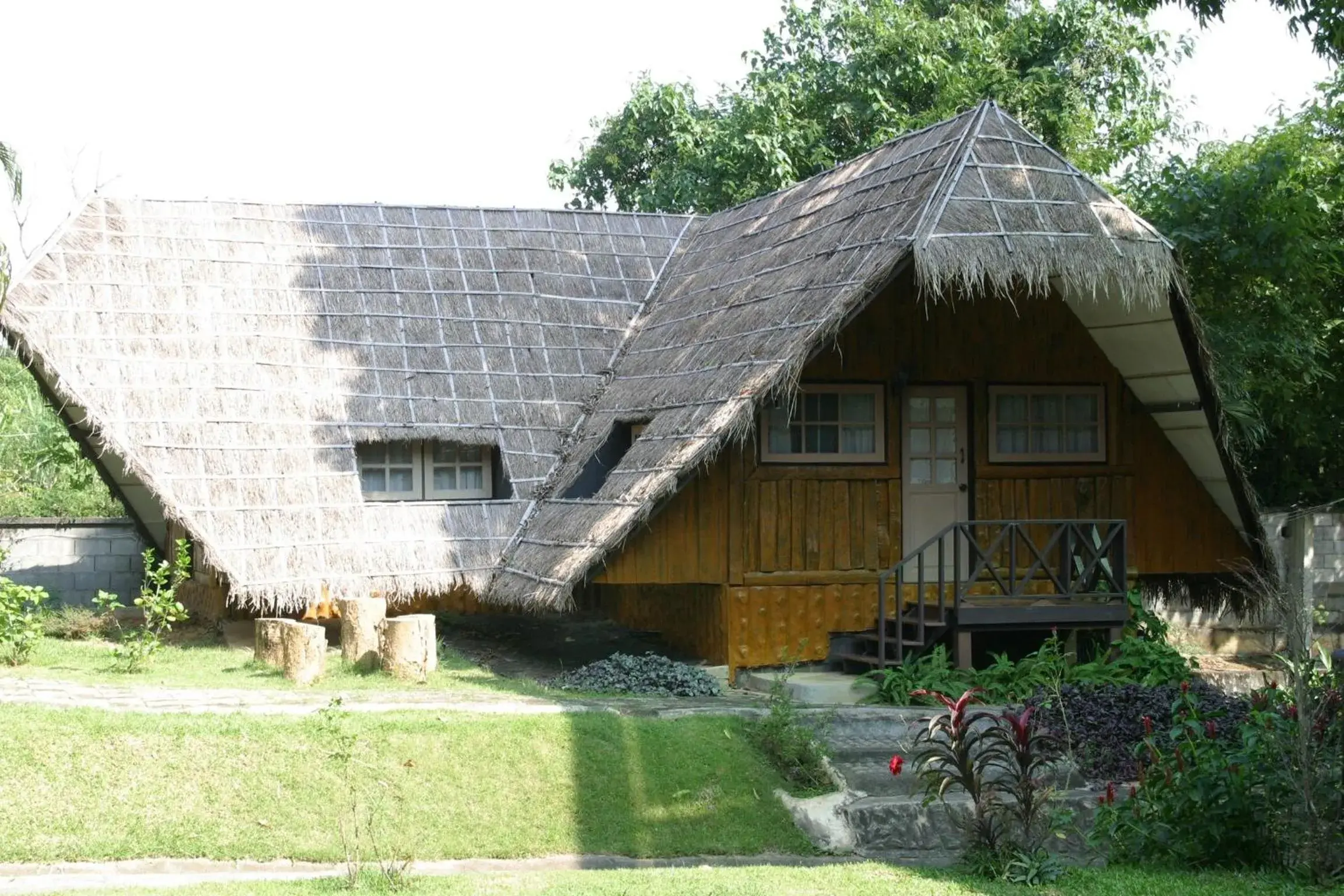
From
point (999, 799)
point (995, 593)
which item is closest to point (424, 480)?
point (995, 593)

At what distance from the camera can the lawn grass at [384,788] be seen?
8.77m

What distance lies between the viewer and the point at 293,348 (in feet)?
52.0

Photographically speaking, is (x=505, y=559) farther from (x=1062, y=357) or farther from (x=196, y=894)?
(x=196, y=894)

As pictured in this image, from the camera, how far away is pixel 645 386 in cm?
1521

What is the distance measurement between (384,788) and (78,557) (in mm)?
10251

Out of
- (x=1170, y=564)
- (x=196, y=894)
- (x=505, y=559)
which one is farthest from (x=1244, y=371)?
(x=196, y=894)

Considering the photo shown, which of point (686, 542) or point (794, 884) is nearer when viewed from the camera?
point (794, 884)

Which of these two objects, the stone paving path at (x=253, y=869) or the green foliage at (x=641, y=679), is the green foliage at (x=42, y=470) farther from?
the stone paving path at (x=253, y=869)

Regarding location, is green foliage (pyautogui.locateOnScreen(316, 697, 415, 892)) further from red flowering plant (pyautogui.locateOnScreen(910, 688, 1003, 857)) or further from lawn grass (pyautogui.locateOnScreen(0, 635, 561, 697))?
red flowering plant (pyautogui.locateOnScreen(910, 688, 1003, 857))

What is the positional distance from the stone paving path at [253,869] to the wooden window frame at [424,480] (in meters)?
6.95

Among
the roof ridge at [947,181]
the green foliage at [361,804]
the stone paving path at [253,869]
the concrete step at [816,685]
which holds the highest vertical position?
the roof ridge at [947,181]

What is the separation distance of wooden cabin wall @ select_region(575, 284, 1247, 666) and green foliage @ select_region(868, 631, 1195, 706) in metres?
1.28

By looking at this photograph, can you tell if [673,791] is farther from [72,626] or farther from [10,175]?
[10,175]

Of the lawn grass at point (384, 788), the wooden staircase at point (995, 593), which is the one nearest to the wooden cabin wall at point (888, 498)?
the wooden staircase at point (995, 593)
